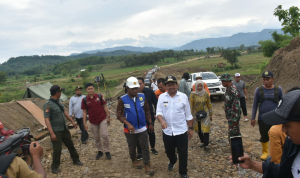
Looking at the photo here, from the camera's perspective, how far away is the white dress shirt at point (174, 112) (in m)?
3.45

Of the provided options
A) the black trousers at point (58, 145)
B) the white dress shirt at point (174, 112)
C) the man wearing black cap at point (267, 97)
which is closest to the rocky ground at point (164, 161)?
the black trousers at point (58, 145)

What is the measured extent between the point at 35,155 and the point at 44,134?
19.7 feet

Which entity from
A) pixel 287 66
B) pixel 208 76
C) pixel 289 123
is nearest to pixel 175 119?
pixel 289 123

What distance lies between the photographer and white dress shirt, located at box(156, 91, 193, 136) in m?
3.45

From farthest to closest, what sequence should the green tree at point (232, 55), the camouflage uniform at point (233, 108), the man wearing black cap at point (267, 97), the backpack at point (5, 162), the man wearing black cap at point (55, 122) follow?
the green tree at point (232, 55) < the man wearing black cap at point (55, 122) < the camouflage uniform at point (233, 108) < the man wearing black cap at point (267, 97) < the backpack at point (5, 162)

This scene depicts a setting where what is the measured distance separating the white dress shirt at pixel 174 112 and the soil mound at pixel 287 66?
7915mm

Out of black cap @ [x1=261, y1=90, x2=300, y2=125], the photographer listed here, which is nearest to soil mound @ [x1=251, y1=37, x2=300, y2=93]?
black cap @ [x1=261, y1=90, x2=300, y2=125]

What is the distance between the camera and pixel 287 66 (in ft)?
31.4

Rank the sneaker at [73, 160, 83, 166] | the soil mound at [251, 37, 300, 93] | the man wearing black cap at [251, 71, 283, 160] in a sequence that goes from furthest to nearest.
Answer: the soil mound at [251, 37, 300, 93], the sneaker at [73, 160, 83, 166], the man wearing black cap at [251, 71, 283, 160]

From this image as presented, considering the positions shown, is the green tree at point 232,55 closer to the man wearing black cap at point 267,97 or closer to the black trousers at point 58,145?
the man wearing black cap at point 267,97

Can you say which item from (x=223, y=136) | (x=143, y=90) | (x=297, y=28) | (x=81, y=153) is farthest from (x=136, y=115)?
(x=297, y=28)

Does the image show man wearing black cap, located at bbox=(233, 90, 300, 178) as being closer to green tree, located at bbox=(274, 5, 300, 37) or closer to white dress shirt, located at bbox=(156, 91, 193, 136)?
white dress shirt, located at bbox=(156, 91, 193, 136)

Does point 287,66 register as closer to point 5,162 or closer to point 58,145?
point 58,145

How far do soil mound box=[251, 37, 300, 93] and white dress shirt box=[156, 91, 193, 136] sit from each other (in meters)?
7.92
